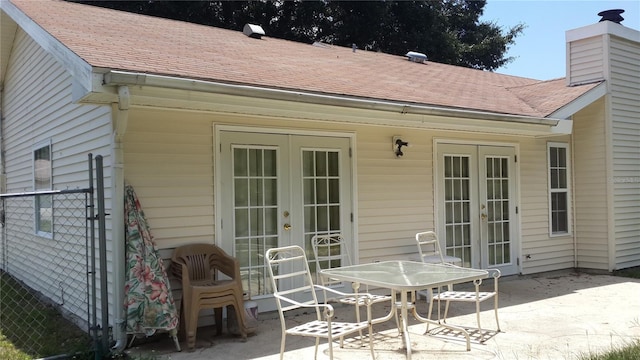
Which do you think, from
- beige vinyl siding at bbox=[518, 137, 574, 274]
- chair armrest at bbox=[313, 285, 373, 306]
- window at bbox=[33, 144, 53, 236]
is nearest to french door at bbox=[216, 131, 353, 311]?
chair armrest at bbox=[313, 285, 373, 306]

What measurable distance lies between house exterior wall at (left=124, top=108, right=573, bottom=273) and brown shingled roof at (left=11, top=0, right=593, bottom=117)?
19.1 inches

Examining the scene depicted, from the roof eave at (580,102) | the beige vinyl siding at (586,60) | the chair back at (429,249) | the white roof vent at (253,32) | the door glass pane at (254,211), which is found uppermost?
the white roof vent at (253,32)

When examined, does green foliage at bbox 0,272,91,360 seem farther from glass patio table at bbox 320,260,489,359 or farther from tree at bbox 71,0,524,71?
tree at bbox 71,0,524,71

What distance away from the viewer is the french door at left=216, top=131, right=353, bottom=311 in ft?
18.7

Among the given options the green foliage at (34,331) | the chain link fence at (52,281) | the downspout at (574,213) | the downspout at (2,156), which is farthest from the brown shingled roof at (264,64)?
the downspout at (2,156)

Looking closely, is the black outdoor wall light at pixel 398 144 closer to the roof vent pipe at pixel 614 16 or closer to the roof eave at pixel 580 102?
the roof eave at pixel 580 102

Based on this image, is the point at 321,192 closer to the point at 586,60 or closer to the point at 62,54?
the point at 62,54

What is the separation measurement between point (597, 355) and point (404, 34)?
17917mm

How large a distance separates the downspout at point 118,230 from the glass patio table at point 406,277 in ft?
6.15

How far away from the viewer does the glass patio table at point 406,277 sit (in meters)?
4.03

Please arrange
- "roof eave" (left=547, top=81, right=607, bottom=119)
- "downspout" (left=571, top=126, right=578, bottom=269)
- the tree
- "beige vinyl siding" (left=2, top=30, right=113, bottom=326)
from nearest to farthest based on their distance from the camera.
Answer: "beige vinyl siding" (left=2, top=30, right=113, bottom=326)
"roof eave" (left=547, top=81, right=607, bottom=119)
"downspout" (left=571, top=126, right=578, bottom=269)
the tree

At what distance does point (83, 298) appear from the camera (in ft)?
19.2

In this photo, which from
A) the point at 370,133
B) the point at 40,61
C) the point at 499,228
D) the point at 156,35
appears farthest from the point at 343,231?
the point at 40,61

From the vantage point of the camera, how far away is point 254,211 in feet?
19.3
